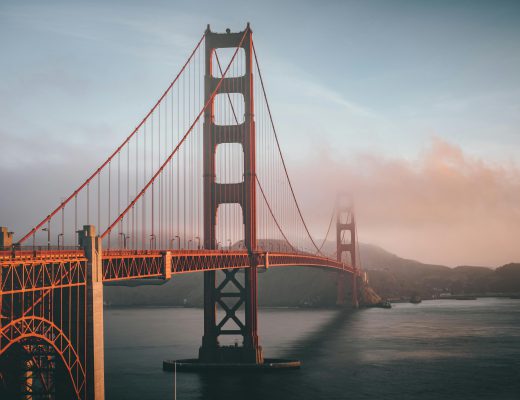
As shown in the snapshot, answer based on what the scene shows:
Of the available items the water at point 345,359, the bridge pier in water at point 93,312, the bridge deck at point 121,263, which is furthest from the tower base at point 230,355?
the bridge pier in water at point 93,312

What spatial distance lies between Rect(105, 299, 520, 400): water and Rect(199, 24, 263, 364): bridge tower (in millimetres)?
2982

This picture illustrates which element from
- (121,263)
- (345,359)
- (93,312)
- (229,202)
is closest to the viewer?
(93,312)

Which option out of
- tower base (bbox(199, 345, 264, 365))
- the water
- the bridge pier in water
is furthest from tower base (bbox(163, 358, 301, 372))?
the bridge pier in water

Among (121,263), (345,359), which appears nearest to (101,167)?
(121,263)

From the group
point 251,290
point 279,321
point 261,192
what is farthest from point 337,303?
point 251,290

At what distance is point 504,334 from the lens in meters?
88.6

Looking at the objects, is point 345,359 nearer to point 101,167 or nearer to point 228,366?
point 228,366

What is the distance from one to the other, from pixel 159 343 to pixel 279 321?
119 feet

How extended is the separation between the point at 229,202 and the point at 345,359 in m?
19.9

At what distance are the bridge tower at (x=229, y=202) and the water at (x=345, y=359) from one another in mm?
2982

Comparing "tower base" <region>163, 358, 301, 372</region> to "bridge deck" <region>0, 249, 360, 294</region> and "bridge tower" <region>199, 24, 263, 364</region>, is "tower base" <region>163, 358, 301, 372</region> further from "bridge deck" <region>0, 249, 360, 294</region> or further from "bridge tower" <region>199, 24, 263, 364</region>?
"bridge deck" <region>0, 249, 360, 294</region>

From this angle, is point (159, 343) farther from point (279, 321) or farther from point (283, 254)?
point (279, 321)

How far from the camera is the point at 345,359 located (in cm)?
6650

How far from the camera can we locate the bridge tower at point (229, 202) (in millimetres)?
56531
